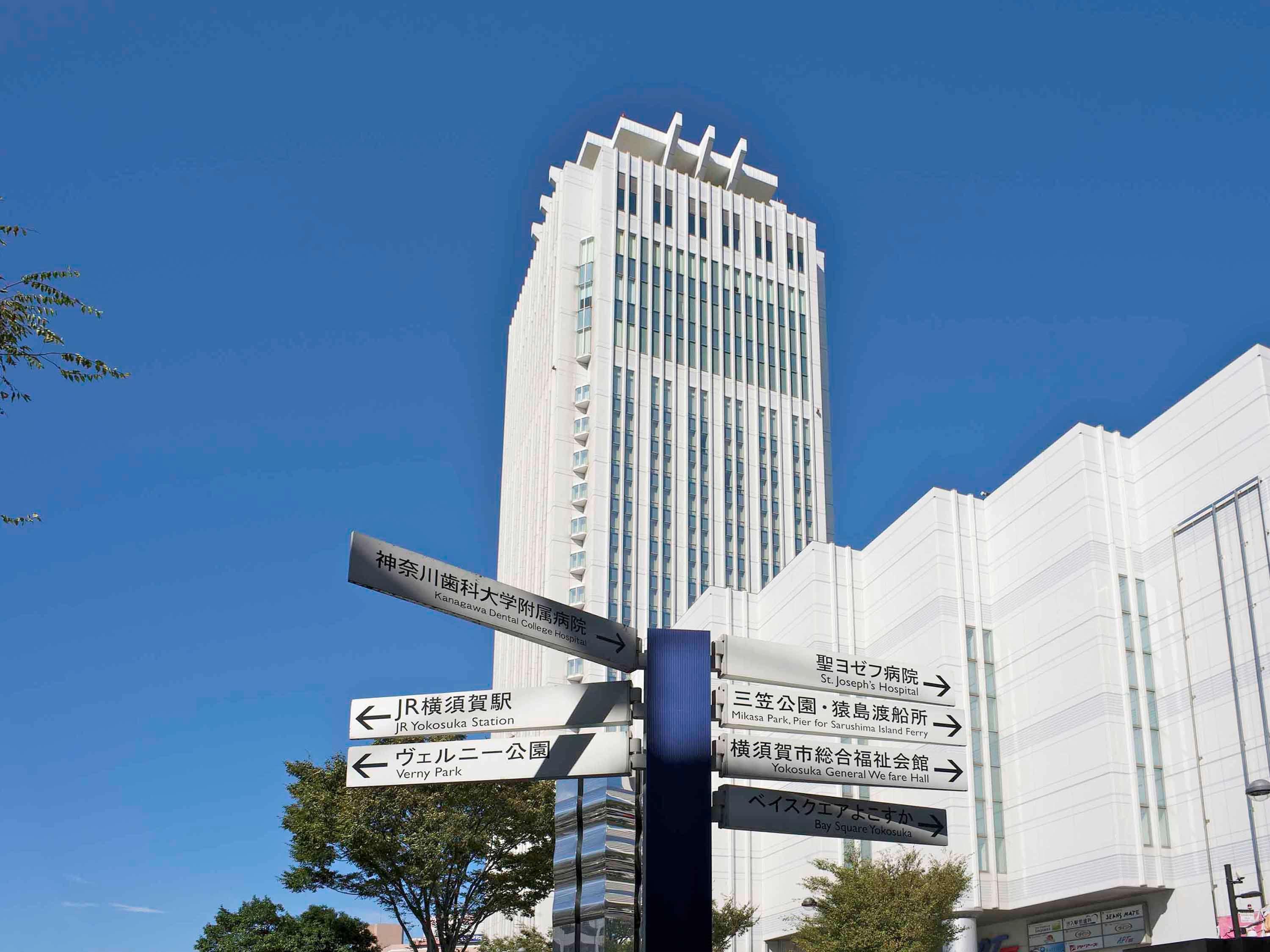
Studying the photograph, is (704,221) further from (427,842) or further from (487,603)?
(487,603)

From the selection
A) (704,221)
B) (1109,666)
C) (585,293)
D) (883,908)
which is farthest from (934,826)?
(704,221)

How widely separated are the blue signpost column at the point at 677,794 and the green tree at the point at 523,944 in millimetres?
36329

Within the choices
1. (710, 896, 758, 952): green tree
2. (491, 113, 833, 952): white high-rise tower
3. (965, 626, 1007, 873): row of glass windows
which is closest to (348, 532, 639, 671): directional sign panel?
(710, 896, 758, 952): green tree

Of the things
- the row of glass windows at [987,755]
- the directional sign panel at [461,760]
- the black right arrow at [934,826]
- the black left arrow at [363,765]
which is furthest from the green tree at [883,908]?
the black left arrow at [363,765]

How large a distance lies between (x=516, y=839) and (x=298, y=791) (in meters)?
5.28

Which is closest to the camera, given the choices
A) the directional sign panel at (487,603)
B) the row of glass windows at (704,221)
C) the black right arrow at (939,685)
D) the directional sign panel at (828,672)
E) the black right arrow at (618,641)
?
the directional sign panel at (487,603)

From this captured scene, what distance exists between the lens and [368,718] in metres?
7.95

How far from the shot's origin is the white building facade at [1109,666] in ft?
114

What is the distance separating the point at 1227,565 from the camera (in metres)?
35.7

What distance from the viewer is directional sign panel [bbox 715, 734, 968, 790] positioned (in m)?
7.52

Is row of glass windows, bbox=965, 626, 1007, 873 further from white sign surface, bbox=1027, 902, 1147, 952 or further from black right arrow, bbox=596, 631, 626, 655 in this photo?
black right arrow, bbox=596, 631, 626, 655

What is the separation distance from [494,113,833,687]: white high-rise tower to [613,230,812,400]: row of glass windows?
0.13 metres

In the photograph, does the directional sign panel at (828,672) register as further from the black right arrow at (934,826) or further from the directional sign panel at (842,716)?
the black right arrow at (934,826)

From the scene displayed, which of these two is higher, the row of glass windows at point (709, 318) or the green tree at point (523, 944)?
the row of glass windows at point (709, 318)
